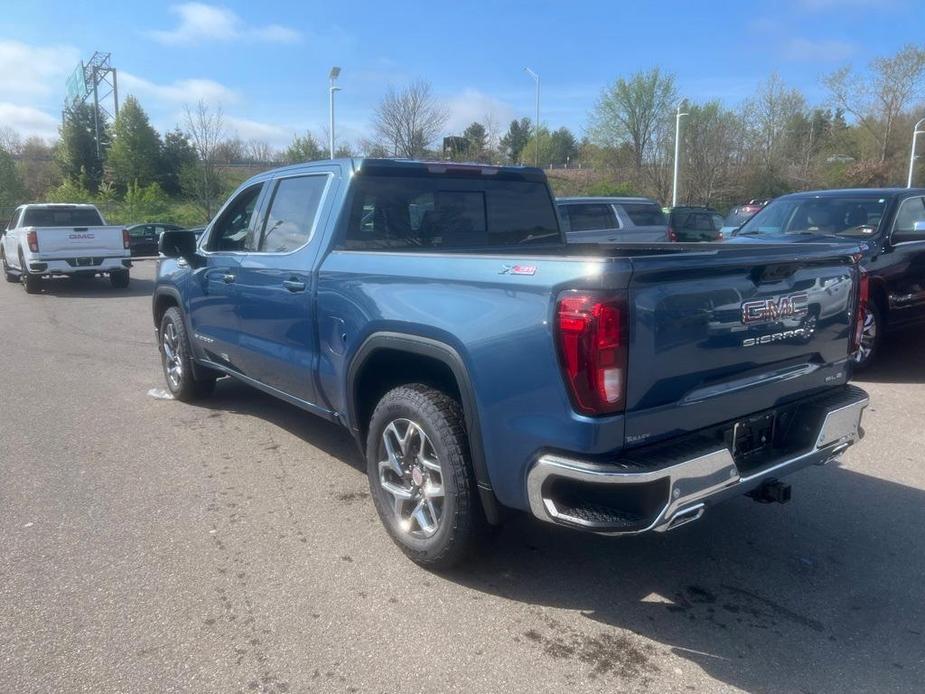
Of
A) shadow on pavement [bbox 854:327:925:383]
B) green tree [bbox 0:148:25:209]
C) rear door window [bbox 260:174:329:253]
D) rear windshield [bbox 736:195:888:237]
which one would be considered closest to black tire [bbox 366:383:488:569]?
rear door window [bbox 260:174:329:253]

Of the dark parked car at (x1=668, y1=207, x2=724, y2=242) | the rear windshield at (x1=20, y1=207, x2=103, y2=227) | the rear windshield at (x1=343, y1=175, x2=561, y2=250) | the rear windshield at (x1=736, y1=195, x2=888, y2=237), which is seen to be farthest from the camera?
the dark parked car at (x1=668, y1=207, x2=724, y2=242)

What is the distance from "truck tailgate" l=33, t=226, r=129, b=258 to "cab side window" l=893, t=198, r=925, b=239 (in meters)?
14.6

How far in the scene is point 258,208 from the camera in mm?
5277

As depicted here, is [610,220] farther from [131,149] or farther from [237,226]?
[131,149]

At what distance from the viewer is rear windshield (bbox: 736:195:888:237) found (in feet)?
26.2

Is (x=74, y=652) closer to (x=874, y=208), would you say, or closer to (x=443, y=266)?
(x=443, y=266)

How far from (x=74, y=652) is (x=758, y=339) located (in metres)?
3.10

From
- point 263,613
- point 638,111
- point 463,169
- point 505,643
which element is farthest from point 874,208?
point 638,111

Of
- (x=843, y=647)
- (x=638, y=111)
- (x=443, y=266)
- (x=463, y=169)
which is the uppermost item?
(x=638, y=111)

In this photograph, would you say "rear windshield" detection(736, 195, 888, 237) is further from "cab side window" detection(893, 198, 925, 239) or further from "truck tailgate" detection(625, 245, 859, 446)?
"truck tailgate" detection(625, 245, 859, 446)

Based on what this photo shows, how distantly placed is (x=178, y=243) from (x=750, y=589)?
4.45 m

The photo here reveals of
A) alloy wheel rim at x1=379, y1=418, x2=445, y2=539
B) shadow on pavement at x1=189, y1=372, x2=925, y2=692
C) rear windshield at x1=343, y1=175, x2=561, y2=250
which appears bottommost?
shadow on pavement at x1=189, y1=372, x2=925, y2=692

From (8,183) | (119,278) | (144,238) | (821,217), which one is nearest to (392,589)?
(821,217)

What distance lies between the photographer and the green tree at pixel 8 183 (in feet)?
160
